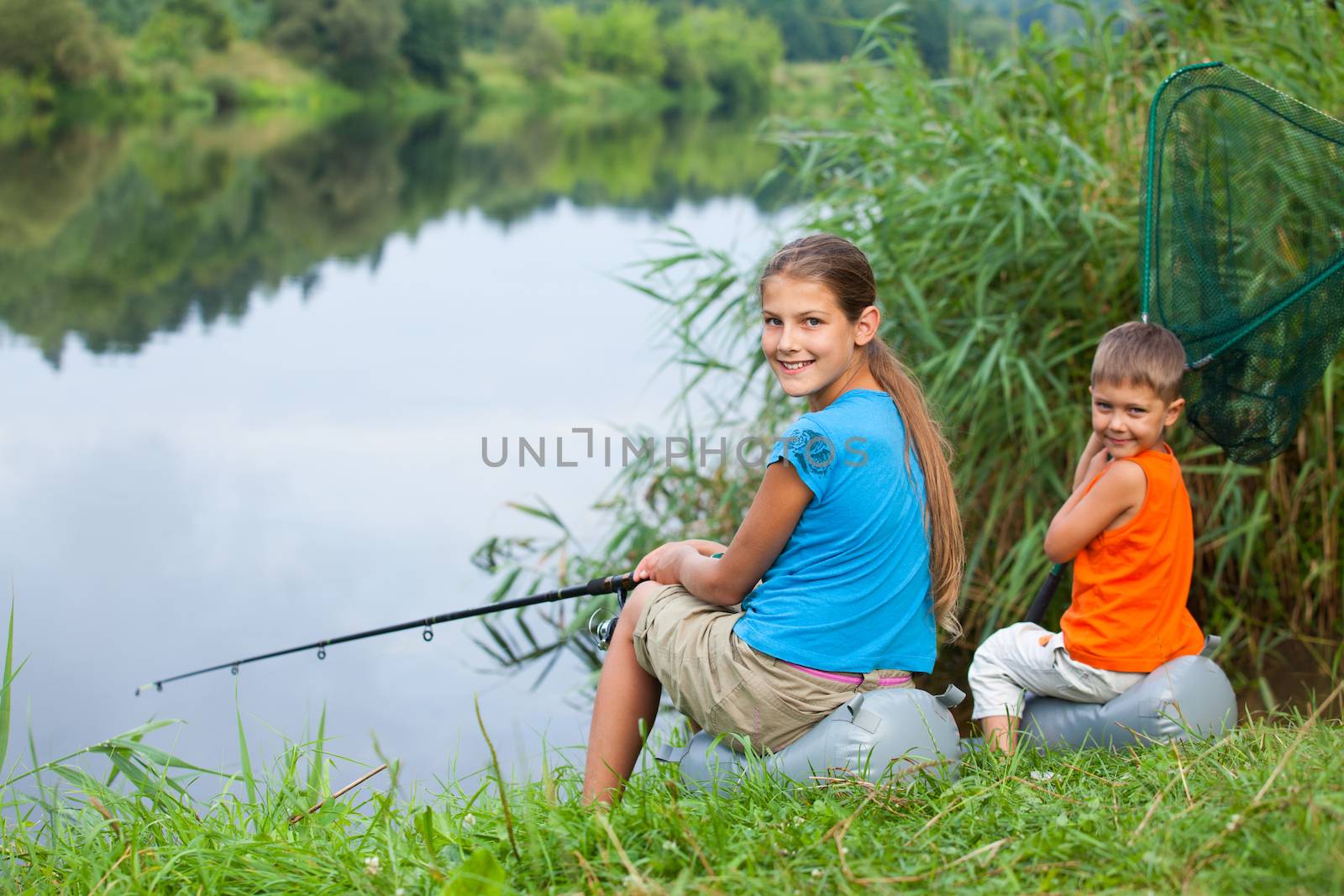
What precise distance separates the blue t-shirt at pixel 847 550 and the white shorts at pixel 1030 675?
1.15 feet

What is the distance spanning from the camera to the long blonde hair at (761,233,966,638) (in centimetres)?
229

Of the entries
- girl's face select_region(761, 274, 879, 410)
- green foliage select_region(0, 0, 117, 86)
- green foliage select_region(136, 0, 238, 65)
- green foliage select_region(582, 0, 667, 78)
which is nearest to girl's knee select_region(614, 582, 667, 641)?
girl's face select_region(761, 274, 879, 410)

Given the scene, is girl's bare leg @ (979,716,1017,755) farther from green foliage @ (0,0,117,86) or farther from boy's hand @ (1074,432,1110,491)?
green foliage @ (0,0,117,86)

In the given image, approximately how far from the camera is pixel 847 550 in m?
2.21

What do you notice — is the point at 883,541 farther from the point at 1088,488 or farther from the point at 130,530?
the point at 130,530

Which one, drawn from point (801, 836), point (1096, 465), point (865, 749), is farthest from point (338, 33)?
point (801, 836)

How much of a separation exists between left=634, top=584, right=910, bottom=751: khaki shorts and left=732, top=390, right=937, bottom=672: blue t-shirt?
3 centimetres

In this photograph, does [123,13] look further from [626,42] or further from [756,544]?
[756,544]

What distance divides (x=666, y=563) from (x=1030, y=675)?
2.39 ft

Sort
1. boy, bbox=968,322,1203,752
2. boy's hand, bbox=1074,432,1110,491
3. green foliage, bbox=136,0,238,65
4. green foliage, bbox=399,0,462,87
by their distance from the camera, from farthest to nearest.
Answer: green foliage, bbox=399,0,462,87, green foliage, bbox=136,0,238,65, boy's hand, bbox=1074,432,1110,491, boy, bbox=968,322,1203,752

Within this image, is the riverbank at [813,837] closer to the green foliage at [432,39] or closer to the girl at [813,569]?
the girl at [813,569]

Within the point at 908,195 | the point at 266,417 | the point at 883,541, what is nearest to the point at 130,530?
the point at 266,417

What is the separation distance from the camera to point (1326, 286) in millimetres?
2617

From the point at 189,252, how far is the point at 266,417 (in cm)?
483
